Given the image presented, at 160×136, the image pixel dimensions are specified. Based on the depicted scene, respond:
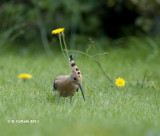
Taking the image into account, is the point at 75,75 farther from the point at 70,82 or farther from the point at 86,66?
the point at 86,66

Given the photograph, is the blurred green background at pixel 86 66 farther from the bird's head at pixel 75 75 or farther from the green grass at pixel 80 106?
the bird's head at pixel 75 75

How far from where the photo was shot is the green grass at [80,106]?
114 inches

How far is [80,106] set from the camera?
13.5 feet

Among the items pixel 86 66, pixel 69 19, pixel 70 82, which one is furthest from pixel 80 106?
pixel 69 19

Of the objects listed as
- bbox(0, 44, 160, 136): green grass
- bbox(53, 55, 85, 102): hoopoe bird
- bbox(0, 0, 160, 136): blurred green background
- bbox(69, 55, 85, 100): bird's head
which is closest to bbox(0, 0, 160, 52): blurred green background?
bbox(0, 0, 160, 136): blurred green background

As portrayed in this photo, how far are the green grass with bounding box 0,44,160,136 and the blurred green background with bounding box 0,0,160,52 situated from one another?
7.46 ft

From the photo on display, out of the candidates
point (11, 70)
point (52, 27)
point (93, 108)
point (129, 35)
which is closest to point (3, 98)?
point (93, 108)

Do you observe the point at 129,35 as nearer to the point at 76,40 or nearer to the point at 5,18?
the point at 76,40

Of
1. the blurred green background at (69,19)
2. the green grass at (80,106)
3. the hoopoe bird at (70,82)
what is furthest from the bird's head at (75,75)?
the blurred green background at (69,19)

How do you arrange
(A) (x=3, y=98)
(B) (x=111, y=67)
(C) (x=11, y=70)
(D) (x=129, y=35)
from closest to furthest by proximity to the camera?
(A) (x=3, y=98)
(C) (x=11, y=70)
(B) (x=111, y=67)
(D) (x=129, y=35)

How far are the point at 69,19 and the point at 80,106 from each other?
5.07 metres

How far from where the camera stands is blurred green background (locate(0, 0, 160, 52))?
878 cm

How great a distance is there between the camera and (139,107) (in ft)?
13.9

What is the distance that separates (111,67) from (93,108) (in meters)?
3.13
